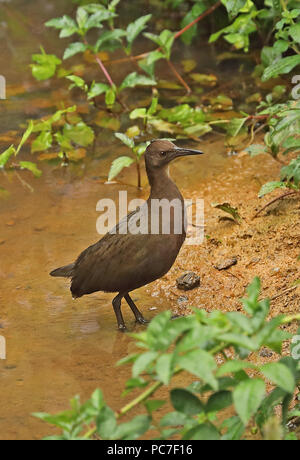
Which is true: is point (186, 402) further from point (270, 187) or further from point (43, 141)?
point (43, 141)

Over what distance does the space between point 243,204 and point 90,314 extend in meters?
1.56

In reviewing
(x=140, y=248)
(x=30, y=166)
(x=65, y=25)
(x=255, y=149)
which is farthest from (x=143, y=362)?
(x=65, y=25)

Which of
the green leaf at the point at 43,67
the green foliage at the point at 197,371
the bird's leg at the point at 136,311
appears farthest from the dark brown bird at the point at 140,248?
the green leaf at the point at 43,67

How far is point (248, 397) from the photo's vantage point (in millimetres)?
2791

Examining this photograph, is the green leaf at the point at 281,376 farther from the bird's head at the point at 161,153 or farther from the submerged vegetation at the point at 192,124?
the bird's head at the point at 161,153

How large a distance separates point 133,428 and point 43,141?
459cm

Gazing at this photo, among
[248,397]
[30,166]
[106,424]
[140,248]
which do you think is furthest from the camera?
[30,166]

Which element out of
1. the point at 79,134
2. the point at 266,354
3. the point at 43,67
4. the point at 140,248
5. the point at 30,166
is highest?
the point at 43,67

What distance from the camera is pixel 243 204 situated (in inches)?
245

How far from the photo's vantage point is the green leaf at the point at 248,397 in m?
2.74

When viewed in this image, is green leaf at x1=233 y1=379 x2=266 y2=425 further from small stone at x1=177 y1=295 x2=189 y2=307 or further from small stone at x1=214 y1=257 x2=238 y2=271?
small stone at x1=214 y1=257 x2=238 y2=271

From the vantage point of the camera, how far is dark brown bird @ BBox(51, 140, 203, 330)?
16.5 feet

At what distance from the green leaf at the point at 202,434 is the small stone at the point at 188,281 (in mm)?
2509
